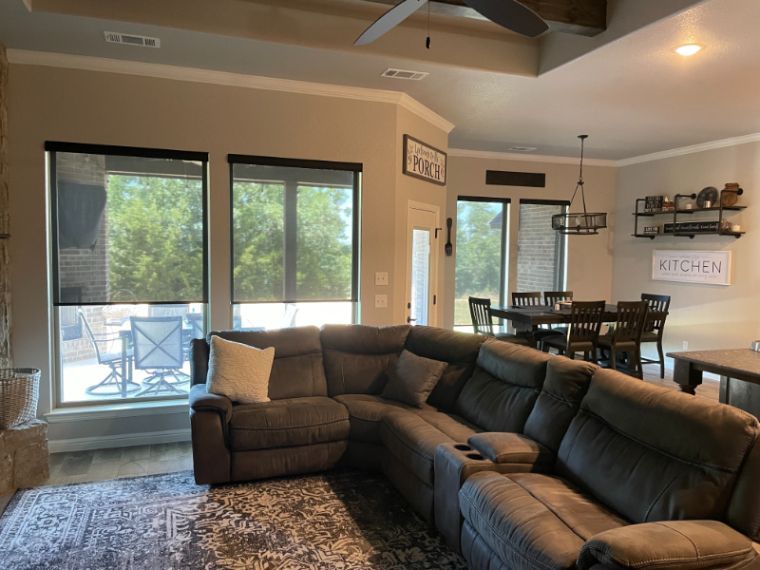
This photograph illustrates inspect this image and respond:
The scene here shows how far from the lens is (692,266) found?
683 cm

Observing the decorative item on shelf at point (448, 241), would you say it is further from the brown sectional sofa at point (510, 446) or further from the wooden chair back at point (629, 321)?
the brown sectional sofa at point (510, 446)

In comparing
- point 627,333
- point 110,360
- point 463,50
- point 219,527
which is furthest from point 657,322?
Answer: point 110,360

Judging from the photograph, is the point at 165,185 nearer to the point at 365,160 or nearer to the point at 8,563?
the point at 365,160

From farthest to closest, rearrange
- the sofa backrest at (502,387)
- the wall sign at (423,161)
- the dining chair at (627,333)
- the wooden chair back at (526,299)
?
the wooden chair back at (526,299) < the dining chair at (627,333) < the wall sign at (423,161) < the sofa backrest at (502,387)

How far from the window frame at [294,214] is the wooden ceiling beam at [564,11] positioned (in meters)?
1.60

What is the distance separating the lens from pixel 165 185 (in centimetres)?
436

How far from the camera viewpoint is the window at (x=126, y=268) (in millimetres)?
4141

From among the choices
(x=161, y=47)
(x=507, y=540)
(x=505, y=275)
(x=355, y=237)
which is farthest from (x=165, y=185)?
(x=505, y=275)

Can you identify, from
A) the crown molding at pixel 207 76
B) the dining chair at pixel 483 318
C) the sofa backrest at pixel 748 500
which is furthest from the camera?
the dining chair at pixel 483 318

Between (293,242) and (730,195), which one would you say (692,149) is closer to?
(730,195)

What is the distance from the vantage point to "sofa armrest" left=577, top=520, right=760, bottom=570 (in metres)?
1.66

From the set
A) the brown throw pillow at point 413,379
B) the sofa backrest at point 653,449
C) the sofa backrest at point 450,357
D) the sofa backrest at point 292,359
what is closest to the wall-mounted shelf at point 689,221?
the sofa backrest at point 450,357

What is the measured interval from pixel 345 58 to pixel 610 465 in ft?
10.4

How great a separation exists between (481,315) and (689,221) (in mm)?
3103
